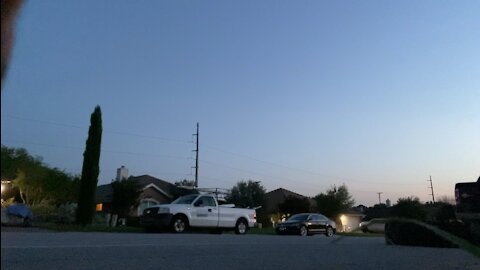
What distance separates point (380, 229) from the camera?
232cm

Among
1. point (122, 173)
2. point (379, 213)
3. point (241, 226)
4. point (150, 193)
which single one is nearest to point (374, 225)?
point (379, 213)

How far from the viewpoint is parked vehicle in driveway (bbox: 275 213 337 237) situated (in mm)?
26031

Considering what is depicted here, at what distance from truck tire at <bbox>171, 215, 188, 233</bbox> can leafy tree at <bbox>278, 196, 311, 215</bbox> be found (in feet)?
87.5

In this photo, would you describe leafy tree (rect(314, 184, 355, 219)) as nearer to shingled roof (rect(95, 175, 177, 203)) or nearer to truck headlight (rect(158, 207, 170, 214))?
shingled roof (rect(95, 175, 177, 203))

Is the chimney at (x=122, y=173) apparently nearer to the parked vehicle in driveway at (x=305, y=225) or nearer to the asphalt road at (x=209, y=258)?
the parked vehicle in driveway at (x=305, y=225)

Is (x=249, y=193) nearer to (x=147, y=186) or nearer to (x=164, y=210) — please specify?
(x=147, y=186)

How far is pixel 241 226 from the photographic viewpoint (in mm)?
23812

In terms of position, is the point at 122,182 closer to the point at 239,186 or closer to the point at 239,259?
the point at 239,186

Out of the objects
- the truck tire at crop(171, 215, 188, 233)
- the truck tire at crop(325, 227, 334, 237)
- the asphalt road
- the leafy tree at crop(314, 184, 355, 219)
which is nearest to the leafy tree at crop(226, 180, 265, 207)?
the leafy tree at crop(314, 184, 355, 219)

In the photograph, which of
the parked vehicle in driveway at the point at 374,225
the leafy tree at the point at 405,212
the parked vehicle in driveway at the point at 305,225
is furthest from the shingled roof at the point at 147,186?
the parked vehicle in driveway at the point at 374,225

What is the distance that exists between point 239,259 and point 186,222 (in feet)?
42.2

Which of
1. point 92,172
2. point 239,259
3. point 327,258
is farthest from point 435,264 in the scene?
point 92,172

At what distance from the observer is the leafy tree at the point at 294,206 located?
156 feet

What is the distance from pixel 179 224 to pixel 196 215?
83 cm
